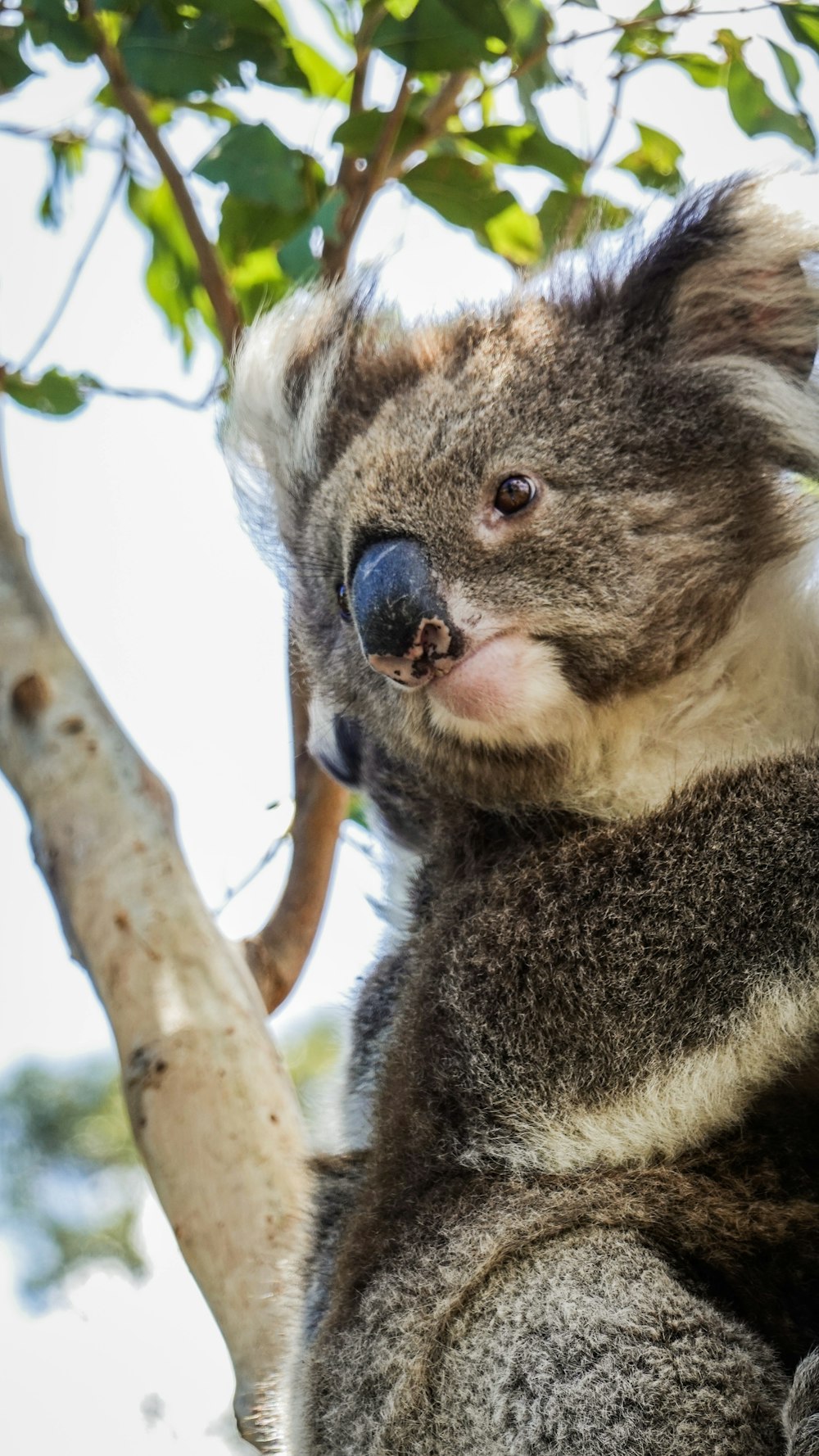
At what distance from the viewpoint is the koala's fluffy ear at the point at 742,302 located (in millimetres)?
2639

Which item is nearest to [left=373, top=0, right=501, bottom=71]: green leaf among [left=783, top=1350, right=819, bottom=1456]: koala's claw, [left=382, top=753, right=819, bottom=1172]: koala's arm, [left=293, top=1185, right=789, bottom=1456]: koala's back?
[left=382, top=753, right=819, bottom=1172]: koala's arm

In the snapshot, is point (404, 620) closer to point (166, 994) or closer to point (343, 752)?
point (343, 752)

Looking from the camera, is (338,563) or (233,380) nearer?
(338,563)

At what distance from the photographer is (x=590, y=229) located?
313 centimetres

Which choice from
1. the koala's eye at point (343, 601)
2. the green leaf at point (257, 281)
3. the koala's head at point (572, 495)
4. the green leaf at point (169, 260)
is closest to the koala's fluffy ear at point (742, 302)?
the koala's head at point (572, 495)

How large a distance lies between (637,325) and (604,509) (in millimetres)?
489

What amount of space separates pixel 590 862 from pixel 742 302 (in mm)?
1203

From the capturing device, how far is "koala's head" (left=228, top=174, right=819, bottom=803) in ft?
8.23

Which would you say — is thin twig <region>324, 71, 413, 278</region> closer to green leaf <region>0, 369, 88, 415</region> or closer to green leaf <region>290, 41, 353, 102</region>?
green leaf <region>290, 41, 353, 102</region>

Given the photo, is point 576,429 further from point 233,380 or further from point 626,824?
point 233,380

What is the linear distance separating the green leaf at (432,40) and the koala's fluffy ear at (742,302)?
0.61 metres

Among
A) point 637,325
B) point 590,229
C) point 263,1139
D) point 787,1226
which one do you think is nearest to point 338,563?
point 637,325

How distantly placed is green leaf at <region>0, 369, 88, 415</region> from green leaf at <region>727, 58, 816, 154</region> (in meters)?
1.85

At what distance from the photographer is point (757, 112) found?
312 cm
